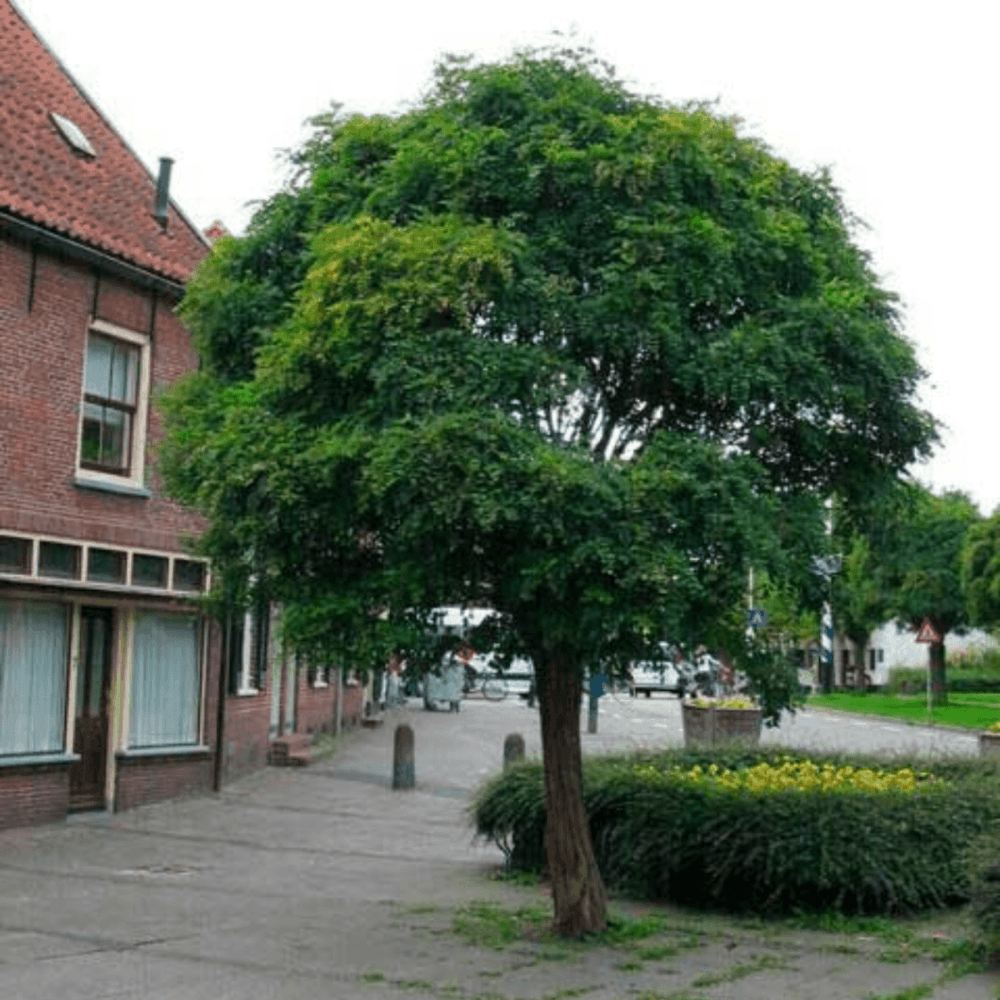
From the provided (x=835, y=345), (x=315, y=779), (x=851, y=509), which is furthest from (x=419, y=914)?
(x=315, y=779)

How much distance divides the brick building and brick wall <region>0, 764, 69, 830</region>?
17 mm

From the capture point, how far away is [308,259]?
9242mm

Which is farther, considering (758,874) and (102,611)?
(102,611)

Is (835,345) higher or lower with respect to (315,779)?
higher

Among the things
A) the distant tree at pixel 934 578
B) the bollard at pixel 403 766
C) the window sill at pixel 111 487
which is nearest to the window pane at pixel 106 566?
the window sill at pixel 111 487

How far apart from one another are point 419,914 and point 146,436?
8.25m

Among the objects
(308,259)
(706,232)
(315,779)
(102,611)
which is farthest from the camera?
(315,779)

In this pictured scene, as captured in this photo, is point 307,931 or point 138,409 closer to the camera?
point 307,931

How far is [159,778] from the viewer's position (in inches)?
701

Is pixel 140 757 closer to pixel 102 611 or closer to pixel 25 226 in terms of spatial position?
pixel 102 611

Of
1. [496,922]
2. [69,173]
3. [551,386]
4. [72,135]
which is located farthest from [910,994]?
[72,135]

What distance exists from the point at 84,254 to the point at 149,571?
12.3 ft

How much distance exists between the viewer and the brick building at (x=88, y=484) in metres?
15.4

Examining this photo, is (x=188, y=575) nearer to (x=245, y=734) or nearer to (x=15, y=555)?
(x=15, y=555)
